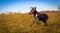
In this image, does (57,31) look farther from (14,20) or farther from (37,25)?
(14,20)

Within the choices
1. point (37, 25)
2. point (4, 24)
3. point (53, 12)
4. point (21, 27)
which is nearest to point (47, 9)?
point (53, 12)

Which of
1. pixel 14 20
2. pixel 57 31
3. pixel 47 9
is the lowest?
pixel 57 31

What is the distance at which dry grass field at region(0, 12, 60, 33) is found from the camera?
9.53 feet

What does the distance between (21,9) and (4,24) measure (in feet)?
1.47

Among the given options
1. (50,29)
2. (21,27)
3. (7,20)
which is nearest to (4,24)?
(7,20)

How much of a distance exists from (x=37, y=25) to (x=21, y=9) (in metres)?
0.45

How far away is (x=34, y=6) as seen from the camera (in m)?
3.07

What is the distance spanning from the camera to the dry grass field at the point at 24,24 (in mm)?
2904

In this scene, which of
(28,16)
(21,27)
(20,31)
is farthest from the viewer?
(28,16)

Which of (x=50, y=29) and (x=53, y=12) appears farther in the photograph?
(x=53, y=12)

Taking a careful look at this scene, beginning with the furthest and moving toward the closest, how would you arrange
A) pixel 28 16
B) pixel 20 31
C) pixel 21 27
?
pixel 28 16 → pixel 21 27 → pixel 20 31

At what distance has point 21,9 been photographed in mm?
3191

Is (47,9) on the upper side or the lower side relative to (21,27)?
upper

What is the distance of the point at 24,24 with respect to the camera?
3.14 meters
